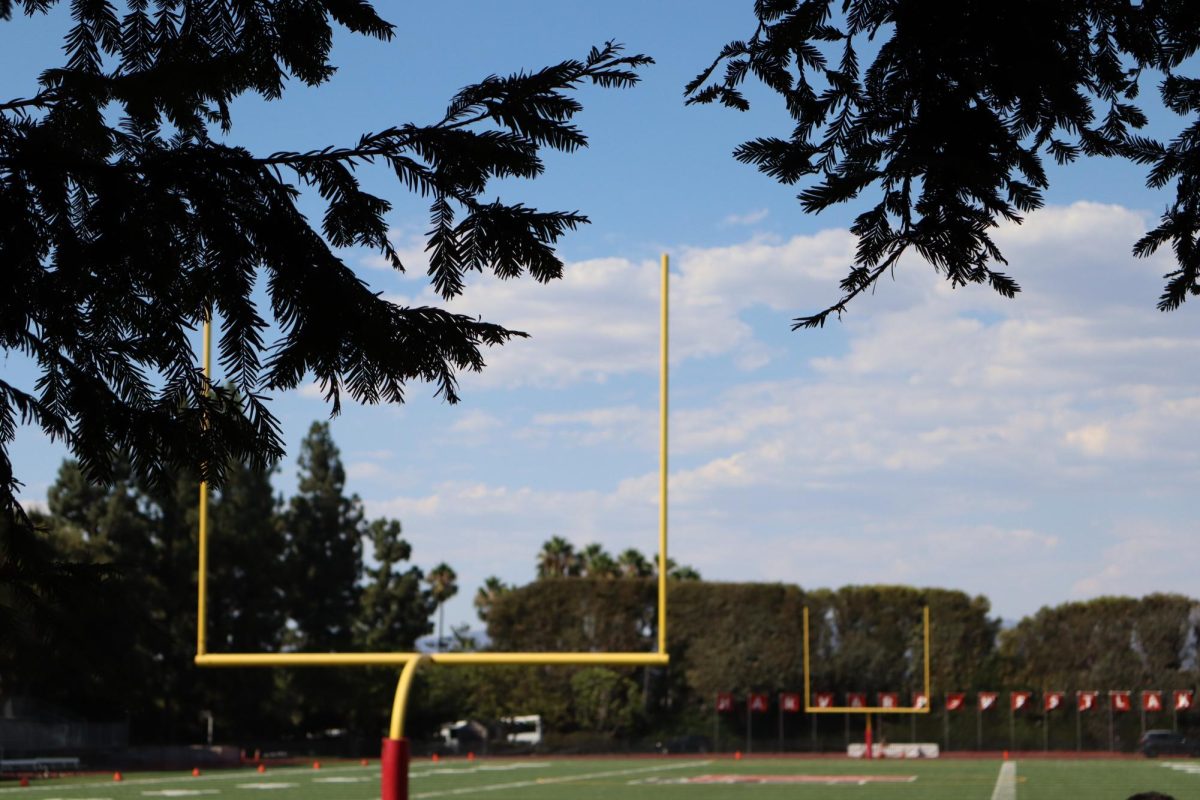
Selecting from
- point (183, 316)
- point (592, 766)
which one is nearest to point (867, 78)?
point (183, 316)

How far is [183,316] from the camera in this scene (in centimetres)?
317

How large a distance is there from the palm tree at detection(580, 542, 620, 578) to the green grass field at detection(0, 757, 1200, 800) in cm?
2795

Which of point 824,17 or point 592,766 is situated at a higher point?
point 824,17

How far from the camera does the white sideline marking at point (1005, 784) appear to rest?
24531 millimetres

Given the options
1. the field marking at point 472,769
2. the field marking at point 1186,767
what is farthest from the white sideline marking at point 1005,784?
the field marking at point 472,769

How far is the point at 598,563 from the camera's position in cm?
6919

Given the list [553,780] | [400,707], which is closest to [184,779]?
[553,780]

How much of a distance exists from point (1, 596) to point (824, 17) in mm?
2482

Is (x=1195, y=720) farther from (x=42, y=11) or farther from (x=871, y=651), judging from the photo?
(x=42, y=11)

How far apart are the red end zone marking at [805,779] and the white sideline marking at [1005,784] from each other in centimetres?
174

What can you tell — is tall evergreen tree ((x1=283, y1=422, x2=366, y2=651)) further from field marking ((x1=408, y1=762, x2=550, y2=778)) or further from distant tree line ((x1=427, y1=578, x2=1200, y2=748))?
field marking ((x1=408, y1=762, x2=550, y2=778))

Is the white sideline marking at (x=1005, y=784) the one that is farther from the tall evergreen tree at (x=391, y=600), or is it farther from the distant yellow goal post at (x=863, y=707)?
the tall evergreen tree at (x=391, y=600)

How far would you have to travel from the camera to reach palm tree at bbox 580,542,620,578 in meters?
69.2

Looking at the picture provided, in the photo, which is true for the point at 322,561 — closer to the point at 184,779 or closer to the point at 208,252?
the point at 184,779
